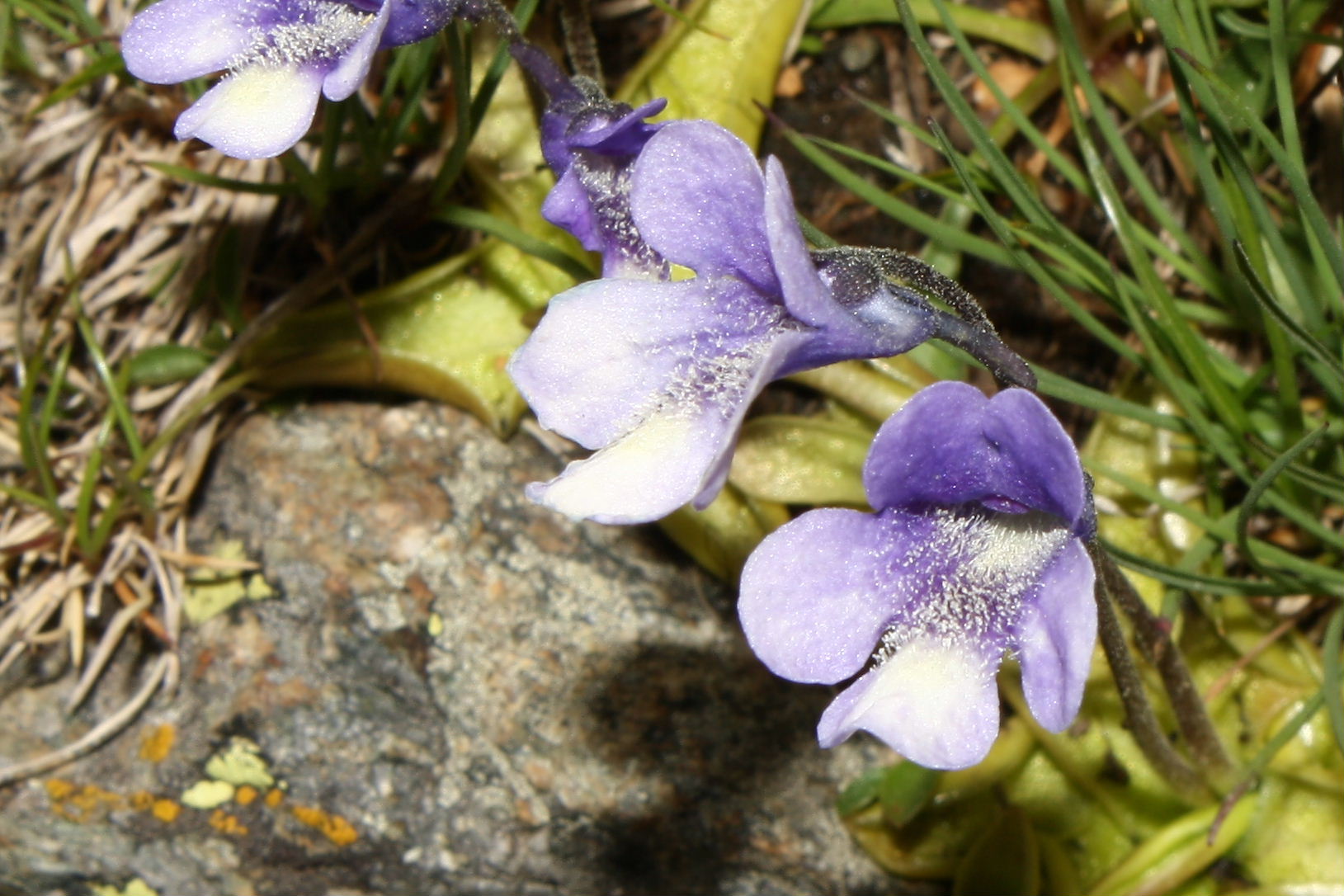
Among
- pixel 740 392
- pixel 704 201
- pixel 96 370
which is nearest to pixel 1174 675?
pixel 740 392

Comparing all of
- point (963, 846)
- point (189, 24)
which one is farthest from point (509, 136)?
point (963, 846)

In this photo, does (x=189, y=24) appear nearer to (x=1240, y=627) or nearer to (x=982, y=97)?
(x=982, y=97)

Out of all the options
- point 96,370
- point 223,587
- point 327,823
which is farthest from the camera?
point 96,370

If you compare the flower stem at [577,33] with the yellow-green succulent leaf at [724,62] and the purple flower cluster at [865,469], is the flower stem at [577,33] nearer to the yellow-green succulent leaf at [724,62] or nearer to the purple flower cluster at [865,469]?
the yellow-green succulent leaf at [724,62]

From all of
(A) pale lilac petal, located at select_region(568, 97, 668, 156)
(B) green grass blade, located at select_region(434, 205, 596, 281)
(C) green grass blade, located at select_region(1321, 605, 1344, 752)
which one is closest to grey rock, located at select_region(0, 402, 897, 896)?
(B) green grass blade, located at select_region(434, 205, 596, 281)

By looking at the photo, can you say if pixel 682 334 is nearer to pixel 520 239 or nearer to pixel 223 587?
pixel 520 239

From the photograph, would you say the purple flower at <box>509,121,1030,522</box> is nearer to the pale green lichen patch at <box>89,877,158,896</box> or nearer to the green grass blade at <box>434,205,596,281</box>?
the green grass blade at <box>434,205,596,281</box>

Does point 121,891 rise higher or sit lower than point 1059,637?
lower
